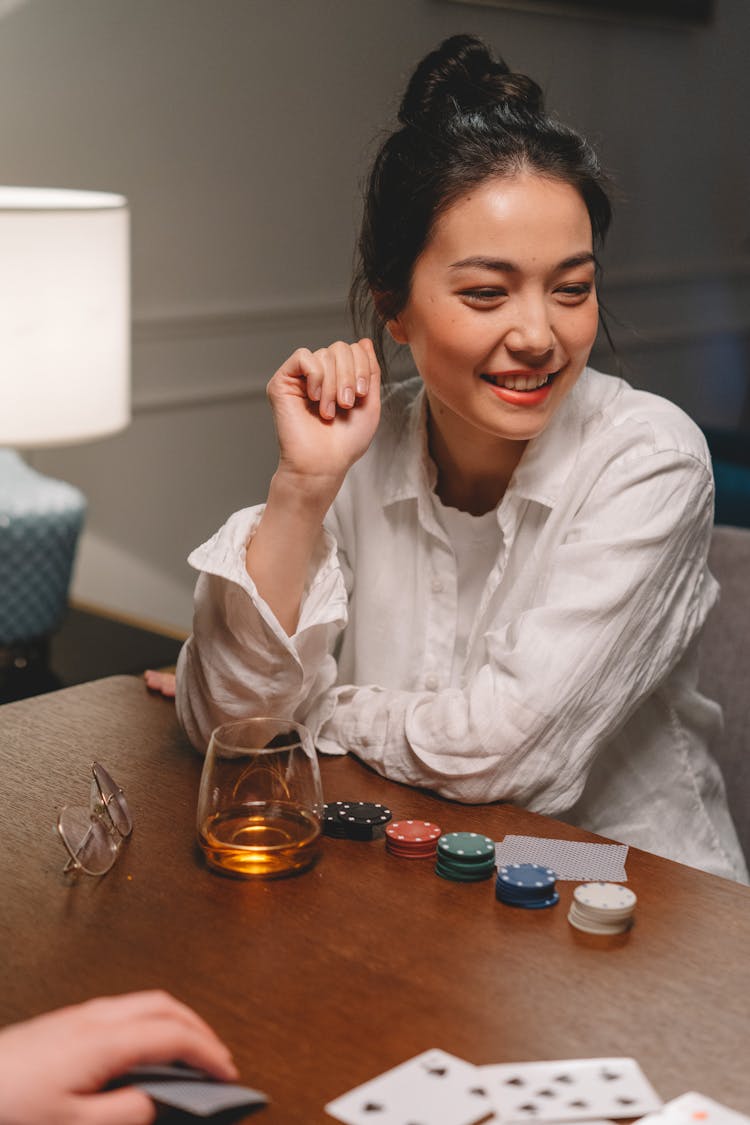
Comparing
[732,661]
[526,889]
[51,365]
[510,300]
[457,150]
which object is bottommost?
[732,661]

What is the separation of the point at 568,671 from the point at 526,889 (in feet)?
1.14

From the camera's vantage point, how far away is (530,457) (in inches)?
63.3

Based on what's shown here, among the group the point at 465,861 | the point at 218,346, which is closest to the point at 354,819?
the point at 465,861

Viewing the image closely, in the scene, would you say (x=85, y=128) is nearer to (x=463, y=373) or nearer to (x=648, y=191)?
(x=463, y=373)

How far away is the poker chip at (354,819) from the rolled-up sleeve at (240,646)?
21 centimetres

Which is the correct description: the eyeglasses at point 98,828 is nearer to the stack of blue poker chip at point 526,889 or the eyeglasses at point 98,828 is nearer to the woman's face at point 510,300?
the stack of blue poker chip at point 526,889

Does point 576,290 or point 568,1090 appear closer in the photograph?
point 568,1090

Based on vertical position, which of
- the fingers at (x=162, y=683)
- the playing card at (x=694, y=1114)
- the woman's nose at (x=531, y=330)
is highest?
the woman's nose at (x=531, y=330)

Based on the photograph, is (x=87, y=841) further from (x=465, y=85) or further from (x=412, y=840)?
(x=465, y=85)

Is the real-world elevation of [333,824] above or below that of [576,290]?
below

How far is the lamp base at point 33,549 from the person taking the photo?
2.29 m

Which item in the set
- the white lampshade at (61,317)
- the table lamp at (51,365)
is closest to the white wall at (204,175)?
the table lamp at (51,365)

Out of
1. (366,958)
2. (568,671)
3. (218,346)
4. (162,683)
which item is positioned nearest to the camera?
(366,958)

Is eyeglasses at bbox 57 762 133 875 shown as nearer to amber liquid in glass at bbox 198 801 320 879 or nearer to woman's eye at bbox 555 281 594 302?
amber liquid in glass at bbox 198 801 320 879
